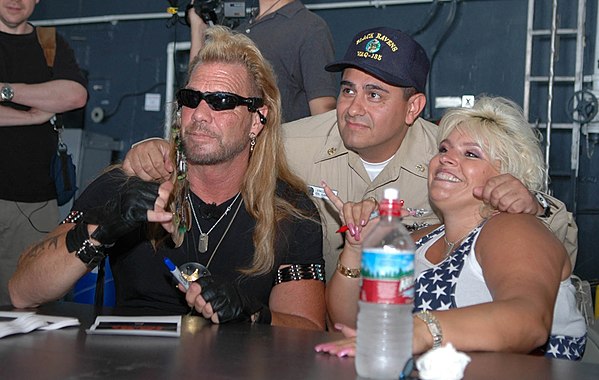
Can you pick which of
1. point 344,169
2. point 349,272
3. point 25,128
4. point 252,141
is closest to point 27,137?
point 25,128

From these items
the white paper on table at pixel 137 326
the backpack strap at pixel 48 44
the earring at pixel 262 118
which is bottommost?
the white paper on table at pixel 137 326

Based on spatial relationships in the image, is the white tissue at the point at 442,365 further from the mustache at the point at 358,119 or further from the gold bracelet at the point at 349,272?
the mustache at the point at 358,119

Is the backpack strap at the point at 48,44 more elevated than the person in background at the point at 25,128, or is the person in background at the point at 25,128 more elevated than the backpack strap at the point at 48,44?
the backpack strap at the point at 48,44

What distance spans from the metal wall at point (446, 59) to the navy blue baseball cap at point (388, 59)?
123 inches

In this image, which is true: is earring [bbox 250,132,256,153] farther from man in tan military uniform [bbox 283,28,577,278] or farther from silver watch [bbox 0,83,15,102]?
silver watch [bbox 0,83,15,102]

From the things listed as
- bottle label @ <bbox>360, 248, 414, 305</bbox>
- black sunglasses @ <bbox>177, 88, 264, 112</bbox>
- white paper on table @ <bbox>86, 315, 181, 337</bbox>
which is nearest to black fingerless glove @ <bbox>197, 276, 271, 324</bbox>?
white paper on table @ <bbox>86, 315, 181, 337</bbox>

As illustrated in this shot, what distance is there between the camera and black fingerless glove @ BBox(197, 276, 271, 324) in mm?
1957

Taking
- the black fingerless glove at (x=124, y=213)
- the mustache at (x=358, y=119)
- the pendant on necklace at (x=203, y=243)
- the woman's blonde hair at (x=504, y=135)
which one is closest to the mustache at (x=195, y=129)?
the pendant on necklace at (x=203, y=243)

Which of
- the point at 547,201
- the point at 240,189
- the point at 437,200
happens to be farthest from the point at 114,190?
the point at 547,201

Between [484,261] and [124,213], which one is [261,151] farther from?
[484,261]

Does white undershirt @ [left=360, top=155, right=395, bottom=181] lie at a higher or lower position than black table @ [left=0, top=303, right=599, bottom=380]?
higher

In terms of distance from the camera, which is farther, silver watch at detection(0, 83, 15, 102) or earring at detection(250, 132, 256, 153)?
silver watch at detection(0, 83, 15, 102)

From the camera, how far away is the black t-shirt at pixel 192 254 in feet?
8.18

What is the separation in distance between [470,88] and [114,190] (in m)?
4.34
